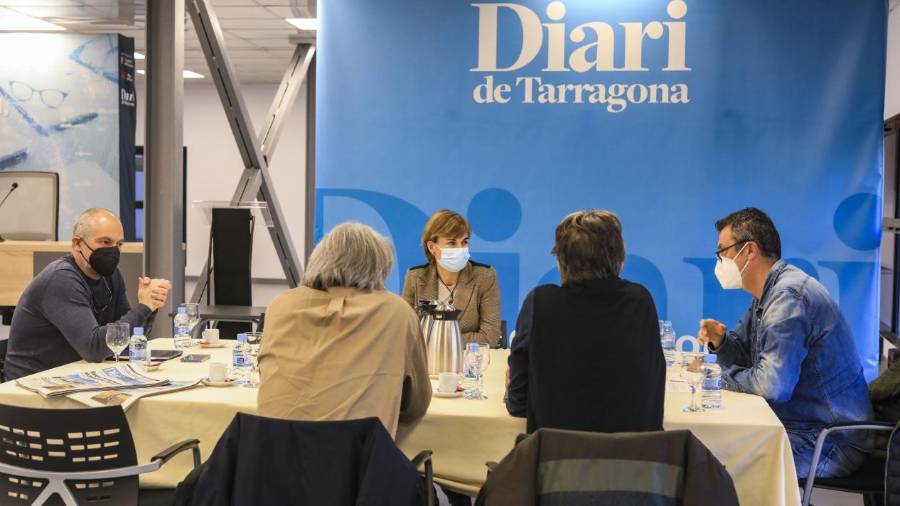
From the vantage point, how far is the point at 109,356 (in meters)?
3.62

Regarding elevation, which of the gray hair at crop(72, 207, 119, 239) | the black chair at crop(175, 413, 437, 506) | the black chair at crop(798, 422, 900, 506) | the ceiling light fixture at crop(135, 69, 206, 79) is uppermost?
the ceiling light fixture at crop(135, 69, 206, 79)

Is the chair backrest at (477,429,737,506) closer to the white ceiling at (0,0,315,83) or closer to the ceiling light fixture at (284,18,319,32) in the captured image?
the white ceiling at (0,0,315,83)

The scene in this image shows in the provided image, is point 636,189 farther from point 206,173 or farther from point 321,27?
point 206,173

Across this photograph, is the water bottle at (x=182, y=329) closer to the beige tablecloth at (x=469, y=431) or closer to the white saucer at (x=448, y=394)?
the beige tablecloth at (x=469, y=431)

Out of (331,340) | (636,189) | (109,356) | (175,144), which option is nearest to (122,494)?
(331,340)

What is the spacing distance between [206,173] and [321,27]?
889 cm

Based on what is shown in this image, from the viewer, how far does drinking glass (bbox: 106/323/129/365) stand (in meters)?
3.29

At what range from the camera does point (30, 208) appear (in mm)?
7070

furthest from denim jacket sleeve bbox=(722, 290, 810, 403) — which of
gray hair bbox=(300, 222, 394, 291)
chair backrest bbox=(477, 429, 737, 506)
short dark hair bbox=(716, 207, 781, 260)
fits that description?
gray hair bbox=(300, 222, 394, 291)

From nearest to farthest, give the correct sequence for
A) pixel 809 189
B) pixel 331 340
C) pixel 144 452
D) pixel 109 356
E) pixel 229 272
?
pixel 331 340
pixel 144 452
pixel 109 356
pixel 809 189
pixel 229 272

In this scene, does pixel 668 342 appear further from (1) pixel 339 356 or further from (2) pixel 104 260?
(2) pixel 104 260

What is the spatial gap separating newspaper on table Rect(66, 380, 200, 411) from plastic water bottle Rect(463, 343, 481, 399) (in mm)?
953

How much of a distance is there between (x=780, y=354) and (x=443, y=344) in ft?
3.96

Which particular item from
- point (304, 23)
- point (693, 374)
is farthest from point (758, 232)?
point (304, 23)
